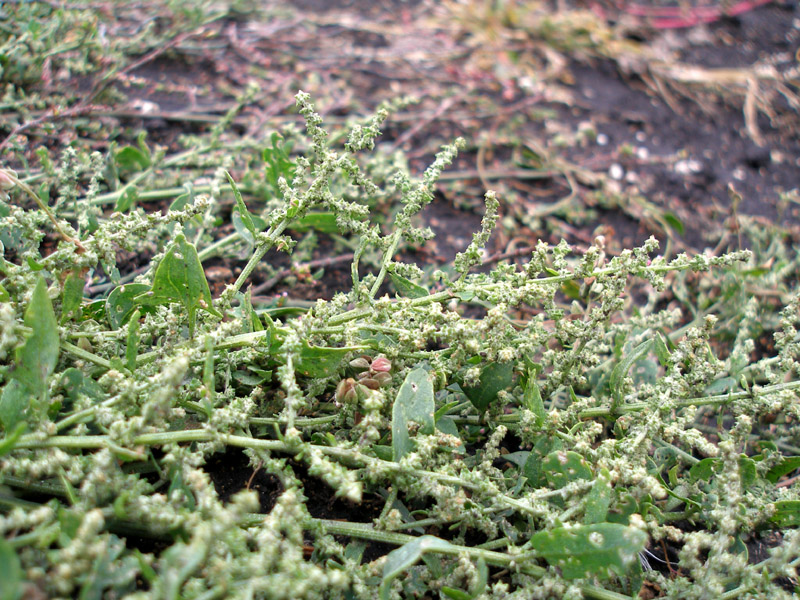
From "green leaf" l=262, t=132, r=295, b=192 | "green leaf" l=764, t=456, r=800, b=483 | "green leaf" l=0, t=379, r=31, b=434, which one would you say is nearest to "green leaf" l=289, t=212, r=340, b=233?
"green leaf" l=262, t=132, r=295, b=192

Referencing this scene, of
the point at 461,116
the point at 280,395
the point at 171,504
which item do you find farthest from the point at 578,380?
the point at 461,116

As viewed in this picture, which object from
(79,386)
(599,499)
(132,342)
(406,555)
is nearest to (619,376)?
(599,499)

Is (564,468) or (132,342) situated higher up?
(132,342)

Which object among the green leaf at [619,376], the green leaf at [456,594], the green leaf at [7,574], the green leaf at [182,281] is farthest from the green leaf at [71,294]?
the green leaf at [619,376]

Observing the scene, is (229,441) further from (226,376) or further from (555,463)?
(555,463)

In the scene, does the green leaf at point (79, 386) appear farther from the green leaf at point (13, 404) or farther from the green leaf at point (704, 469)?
the green leaf at point (704, 469)

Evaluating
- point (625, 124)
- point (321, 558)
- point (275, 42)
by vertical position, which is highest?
point (275, 42)

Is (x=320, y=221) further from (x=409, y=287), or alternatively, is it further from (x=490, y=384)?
(x=490, y=384)
